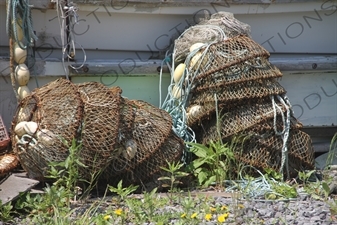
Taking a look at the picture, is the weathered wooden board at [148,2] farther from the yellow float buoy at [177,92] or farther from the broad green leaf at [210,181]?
the broad green leaf at [210,181]

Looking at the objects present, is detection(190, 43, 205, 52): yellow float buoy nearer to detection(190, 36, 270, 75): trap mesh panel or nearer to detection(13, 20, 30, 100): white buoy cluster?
detection(190, 36, 270, 75): trap mesh panel

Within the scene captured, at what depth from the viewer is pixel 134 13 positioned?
6129 mm

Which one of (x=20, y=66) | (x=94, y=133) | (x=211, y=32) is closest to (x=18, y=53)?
(x=20, y=66)

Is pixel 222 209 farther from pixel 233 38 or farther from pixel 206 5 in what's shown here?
pixel 206 5

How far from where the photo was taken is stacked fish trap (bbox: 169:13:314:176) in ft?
17.4

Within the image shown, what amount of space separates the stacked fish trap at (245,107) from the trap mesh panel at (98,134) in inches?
35.9

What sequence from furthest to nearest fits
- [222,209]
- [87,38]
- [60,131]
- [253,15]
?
[253,15] < [87,38] < [60,131] < [222,209]

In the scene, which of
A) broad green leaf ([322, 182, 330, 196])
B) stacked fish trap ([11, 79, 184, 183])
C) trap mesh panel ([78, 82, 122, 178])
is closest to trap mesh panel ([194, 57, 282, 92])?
stacked fish trap ([11, 79, 184, 183])

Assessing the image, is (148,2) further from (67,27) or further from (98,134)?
(98,134)

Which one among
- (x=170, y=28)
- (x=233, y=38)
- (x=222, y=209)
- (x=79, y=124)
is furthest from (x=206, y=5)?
(x=222, y=209)

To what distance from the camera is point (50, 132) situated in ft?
15.5

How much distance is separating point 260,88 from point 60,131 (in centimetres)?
169

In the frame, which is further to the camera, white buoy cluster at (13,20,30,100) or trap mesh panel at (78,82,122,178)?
white buoy cluster at (13,20,30,100)

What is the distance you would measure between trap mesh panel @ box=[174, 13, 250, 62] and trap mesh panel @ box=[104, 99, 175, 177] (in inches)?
32.1
